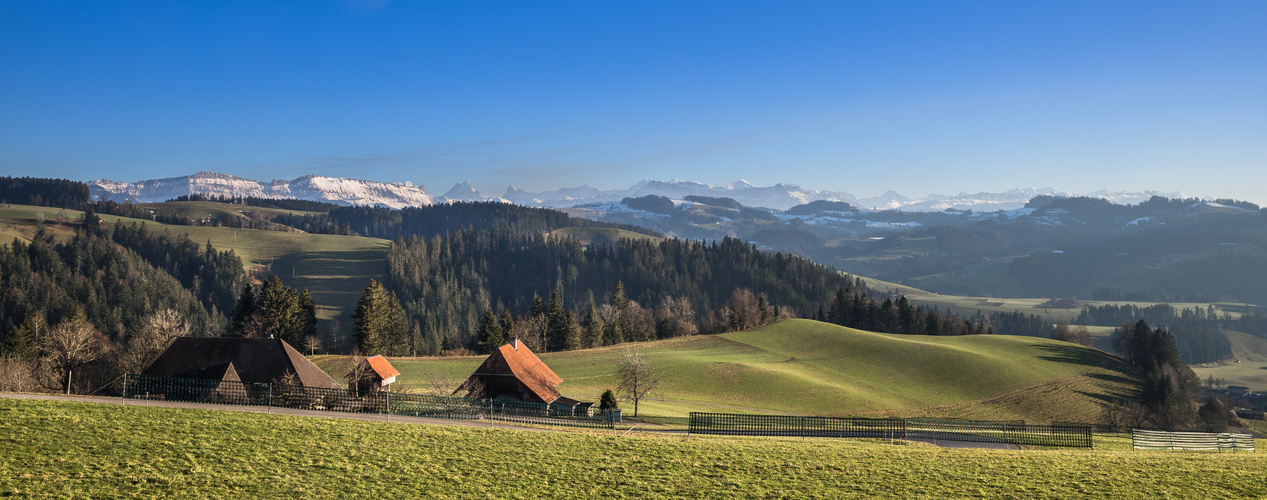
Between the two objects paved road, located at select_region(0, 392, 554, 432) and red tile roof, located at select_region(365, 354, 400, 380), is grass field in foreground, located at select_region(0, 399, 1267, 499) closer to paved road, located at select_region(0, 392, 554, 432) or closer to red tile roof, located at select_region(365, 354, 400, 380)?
paved road, located at select_region(0, 392, 554, 432)

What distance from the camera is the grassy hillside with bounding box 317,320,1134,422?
7525 cm

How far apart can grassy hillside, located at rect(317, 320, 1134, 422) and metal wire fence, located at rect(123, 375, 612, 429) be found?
90.3 ft

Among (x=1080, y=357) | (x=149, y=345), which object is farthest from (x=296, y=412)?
(x=1080, y=357)

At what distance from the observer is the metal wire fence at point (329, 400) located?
35.4 metres

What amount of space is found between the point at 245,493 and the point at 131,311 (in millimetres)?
212002

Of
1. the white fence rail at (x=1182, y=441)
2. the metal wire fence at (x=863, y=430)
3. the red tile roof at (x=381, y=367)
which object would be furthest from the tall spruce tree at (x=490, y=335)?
the white fence rail at (x=1182, y=441)

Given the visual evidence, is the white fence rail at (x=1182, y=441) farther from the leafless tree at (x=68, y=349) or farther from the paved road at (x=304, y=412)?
the leafless tree at (x=68, y=349)

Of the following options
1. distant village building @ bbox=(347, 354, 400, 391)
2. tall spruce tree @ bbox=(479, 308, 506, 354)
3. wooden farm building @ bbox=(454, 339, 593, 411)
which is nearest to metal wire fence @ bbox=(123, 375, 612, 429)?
wooden farm building @ bbox=(454, 339, 593, 411)

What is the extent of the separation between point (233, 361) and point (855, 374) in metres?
75.2

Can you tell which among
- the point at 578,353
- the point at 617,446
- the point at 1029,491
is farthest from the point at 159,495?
the point at 578,353

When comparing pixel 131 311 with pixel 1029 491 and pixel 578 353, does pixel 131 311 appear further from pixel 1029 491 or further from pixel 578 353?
pixel 1029 491

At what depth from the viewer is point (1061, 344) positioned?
114 m

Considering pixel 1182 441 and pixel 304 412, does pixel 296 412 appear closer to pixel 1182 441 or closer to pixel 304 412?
pixel 304 412

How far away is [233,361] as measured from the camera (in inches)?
2295
